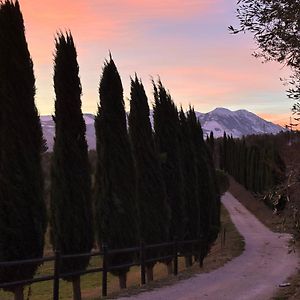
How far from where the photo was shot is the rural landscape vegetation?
8.71m

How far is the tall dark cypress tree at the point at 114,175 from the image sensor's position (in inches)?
567

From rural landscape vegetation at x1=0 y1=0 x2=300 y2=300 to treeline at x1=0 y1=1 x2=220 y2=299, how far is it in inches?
1.1

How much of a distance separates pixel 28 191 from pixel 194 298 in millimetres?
4483

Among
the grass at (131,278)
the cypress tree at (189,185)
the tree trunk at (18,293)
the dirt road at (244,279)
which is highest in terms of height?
the cypress tree at (189,185)

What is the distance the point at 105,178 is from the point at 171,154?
4.71 meters

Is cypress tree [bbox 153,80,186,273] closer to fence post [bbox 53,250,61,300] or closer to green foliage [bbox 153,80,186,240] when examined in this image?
green foliage [bbox 153,80,186,240]

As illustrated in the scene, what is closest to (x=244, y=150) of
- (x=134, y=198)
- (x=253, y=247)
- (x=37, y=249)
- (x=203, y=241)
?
(x=253, y=247)

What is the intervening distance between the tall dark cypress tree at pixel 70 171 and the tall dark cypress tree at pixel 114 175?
48.6 inches

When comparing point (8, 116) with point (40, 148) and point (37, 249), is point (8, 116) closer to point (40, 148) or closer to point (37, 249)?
point (40, 148)

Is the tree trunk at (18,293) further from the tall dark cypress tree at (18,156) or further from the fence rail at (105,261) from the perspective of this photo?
the fence rail at (105,261)

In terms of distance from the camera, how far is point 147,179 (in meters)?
16.8

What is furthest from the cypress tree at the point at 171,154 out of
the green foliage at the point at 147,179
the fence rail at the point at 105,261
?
the green foliage at the point at 147,179

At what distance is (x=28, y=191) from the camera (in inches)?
438

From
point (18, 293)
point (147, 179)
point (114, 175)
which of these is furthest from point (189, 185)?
point (18, 293)
